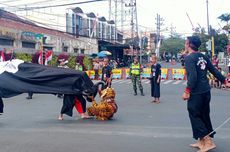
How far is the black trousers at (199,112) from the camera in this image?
6152 mm

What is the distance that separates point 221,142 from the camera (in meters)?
6.77

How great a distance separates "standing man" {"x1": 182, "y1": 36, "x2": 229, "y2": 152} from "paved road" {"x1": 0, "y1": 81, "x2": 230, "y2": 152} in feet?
0.97

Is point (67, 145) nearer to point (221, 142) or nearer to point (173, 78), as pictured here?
point (221, 142)

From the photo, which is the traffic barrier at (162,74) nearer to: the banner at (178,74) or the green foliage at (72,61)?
the banner at (178,74)

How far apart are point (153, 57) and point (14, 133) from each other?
24.3ft

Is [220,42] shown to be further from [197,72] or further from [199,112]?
[199,112]

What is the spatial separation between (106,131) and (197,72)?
271 cm

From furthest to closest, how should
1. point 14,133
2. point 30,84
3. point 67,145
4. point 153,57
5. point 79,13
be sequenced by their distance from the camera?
point 79,13 → point 153,57 → point 30,84 → point 14,133 → point 67,145

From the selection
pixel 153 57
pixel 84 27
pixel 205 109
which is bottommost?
pixel 205 109

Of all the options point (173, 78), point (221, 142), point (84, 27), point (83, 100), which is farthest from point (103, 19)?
point (221, 142)

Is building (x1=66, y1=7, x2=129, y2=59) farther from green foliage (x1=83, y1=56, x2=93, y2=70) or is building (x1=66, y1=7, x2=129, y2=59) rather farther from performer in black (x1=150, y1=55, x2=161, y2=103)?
performer in black (x1=150, y1=55, x2=161, y2=103)

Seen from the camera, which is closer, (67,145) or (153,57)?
(67,145)

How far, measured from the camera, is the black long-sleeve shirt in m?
6.14

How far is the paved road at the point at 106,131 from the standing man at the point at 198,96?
296 mm
